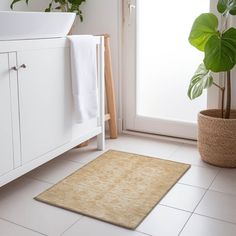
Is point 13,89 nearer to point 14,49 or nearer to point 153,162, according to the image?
point 14,49

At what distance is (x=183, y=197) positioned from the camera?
1.76 m

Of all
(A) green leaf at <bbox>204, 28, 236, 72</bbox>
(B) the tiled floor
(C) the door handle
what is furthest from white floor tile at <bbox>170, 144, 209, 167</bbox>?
(C) the door handle

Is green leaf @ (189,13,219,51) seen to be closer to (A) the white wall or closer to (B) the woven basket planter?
(B) the woven basket planter

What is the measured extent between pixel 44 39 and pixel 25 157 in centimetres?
59

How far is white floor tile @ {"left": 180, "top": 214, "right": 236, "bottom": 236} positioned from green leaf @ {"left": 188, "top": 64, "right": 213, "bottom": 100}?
0.77m

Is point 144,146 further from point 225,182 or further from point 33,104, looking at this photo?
point 33,104

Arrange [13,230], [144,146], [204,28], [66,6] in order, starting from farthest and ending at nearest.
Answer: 1. [66,6]
2. [144,146]
3. [204,28]
4. [13,230]

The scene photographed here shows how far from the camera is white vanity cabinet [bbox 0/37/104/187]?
160 centimetres

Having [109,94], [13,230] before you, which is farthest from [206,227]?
[109,94]

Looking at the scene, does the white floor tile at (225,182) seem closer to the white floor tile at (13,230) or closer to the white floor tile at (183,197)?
the white floor tile at (183,197)

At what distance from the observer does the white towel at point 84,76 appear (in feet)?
6.42

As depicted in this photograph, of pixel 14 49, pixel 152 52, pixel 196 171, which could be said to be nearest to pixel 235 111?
pixel 196 171

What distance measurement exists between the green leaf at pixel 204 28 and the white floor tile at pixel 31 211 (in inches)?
45.8

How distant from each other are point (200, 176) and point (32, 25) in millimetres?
1200
